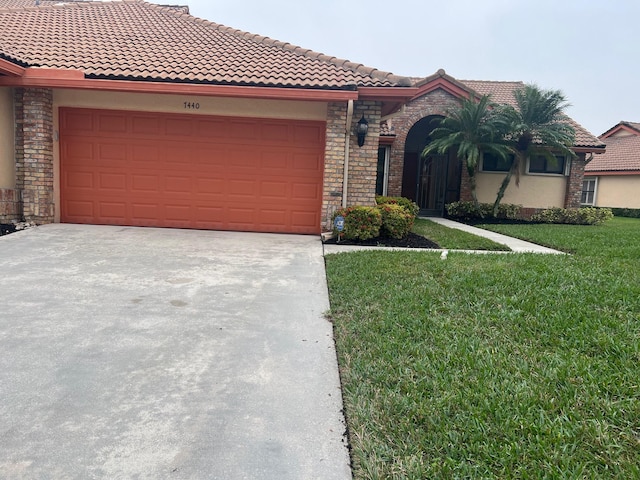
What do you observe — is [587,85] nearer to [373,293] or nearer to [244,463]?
[373,293]

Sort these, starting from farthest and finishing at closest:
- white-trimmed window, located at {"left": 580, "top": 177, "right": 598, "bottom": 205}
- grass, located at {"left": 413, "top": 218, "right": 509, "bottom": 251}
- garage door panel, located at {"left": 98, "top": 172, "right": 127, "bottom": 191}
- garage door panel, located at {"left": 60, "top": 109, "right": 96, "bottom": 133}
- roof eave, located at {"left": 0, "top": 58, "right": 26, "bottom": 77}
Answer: white-trimmed window, located at {"left": 580, "top": 177, "right": 598, "bottom": 205} < garage door panel, located at {"left": 98, "top": 172, "right": 127, "bottom": 191} < garage door panel, located at {"left": 60, "top": 109, "right": 96, "bottom": 133} < grass, located at {"left": 413, "top": 218, "right": 509, "bottom": 251} < roof eave, located at {"left": 0, "top": 58, "right": 26, "bottom": 77}

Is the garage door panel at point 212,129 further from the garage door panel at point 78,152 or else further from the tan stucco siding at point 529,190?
the tan stucco siding at point 529,190

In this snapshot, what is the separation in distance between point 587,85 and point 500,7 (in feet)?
64.6

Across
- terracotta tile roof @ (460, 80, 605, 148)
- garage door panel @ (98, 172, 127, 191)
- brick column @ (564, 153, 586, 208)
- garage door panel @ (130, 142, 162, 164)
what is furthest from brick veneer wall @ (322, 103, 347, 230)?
brick column @ (564, 153, 586, 208)

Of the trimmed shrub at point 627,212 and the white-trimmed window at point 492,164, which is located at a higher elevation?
the white-trimmed window at point 492,164

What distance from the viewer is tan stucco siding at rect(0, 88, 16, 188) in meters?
9.09

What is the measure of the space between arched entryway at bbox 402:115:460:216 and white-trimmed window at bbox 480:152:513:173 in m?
1.50

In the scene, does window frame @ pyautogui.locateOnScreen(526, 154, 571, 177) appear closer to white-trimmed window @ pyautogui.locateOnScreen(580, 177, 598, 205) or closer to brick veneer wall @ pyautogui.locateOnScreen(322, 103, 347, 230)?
brick veneer wall @ pyautogui.locateOnScreen(322, 103, 347, 230)

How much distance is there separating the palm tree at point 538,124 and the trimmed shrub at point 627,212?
10.7 meters

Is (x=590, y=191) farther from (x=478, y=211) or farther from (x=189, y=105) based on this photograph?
(x=189, y=105)

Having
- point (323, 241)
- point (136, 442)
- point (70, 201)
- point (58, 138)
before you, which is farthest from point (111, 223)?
point (136, 442)

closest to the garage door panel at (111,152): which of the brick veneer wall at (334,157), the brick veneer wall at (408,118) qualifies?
Result: the brick veneer wall at (334,157)

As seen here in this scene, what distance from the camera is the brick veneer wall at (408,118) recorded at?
1614 cm

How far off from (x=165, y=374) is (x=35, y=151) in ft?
26.8
